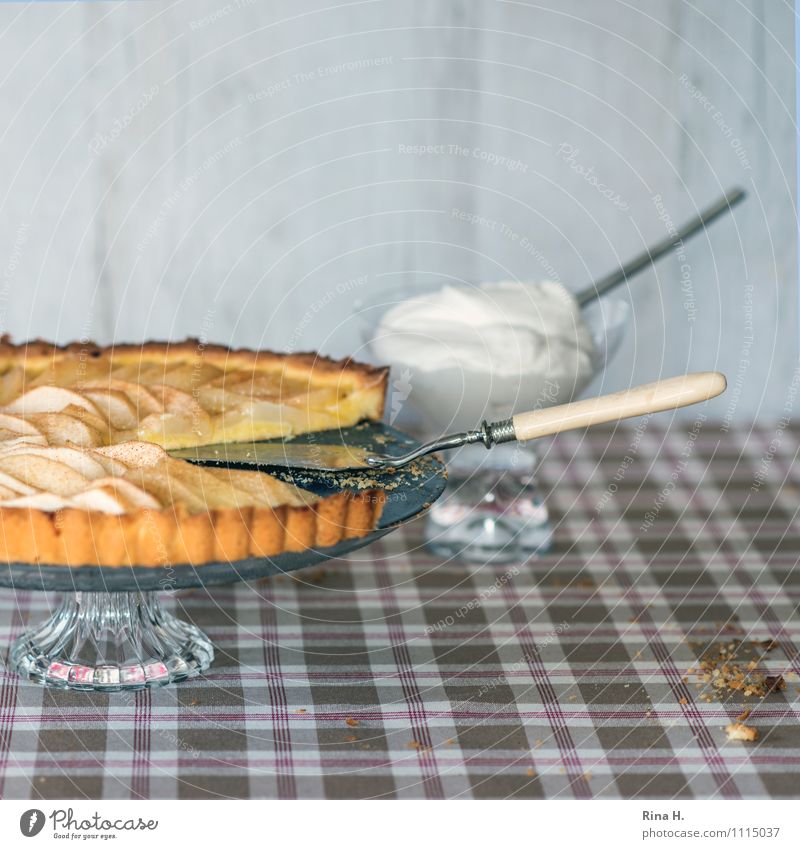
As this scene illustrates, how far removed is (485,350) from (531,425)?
0.31 metres

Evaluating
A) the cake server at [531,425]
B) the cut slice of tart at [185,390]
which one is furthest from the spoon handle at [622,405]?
the cut slice of tart at [185,390]

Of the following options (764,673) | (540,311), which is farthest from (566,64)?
(764,673)

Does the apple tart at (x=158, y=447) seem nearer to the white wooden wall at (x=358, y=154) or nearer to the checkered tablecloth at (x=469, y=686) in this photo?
the checkered tablecloth at (x=469, y=686)

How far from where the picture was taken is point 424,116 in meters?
1.81

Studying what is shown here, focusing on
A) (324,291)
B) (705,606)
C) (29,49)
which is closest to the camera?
(705,606)

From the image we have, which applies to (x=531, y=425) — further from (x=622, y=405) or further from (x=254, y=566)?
(x=254, y=566)

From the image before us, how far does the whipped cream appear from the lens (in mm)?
1356

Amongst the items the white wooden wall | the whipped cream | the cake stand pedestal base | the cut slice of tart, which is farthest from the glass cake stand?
the white wooden wall

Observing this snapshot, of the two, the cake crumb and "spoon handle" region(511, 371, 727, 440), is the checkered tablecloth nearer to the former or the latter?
the cake crumb

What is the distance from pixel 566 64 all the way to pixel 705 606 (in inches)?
35.3

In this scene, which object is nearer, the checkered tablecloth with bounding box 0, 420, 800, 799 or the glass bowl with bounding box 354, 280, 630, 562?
the checkered tablecloth with bounding box 0, 420, 800, 799

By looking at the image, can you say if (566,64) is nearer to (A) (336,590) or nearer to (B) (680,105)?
(B) (680,105)

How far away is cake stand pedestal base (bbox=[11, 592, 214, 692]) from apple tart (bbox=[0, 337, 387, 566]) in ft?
0.49

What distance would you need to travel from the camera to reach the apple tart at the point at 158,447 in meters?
0.90
